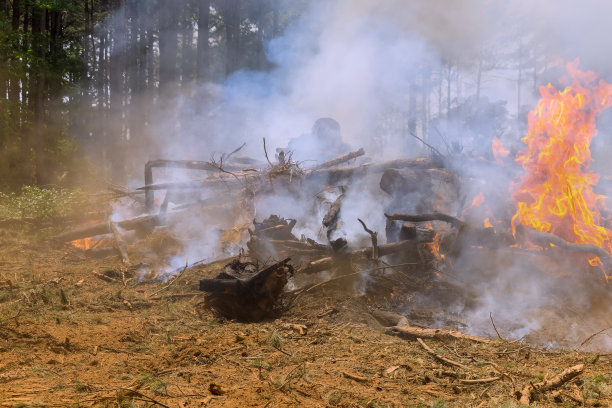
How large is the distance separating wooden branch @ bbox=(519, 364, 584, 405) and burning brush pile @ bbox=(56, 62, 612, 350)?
179 cm

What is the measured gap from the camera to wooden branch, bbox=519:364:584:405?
328cm

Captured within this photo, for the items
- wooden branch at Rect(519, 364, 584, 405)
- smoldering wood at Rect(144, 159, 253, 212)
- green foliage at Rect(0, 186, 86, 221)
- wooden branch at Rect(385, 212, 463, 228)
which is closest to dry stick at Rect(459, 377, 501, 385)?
wooden branch at Rect(519, 364, 584, 405)

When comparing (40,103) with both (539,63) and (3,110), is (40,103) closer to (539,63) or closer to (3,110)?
(3,110)

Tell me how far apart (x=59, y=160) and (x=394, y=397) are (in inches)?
792

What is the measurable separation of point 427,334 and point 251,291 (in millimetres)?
2804

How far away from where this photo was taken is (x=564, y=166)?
816 cm

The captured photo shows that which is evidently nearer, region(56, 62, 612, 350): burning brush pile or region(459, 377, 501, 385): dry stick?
region(459, 377, 501, 385): dry stick

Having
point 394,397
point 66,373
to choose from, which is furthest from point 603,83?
point 66,373

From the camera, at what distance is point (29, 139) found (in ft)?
54.7

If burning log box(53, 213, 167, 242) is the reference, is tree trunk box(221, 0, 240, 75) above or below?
above

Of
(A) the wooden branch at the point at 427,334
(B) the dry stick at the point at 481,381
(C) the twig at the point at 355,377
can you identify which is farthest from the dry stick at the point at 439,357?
(C) the twig at the point at 355,377

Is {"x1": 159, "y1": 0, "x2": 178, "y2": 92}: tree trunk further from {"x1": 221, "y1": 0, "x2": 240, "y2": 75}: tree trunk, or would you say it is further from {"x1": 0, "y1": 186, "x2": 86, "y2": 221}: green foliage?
{"x1": 0, "y1": 186, "x2": 86, "y2": 221}: green foliage

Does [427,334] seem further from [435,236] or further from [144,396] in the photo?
[144,396]

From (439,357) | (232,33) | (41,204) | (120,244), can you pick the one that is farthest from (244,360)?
(232,33)
